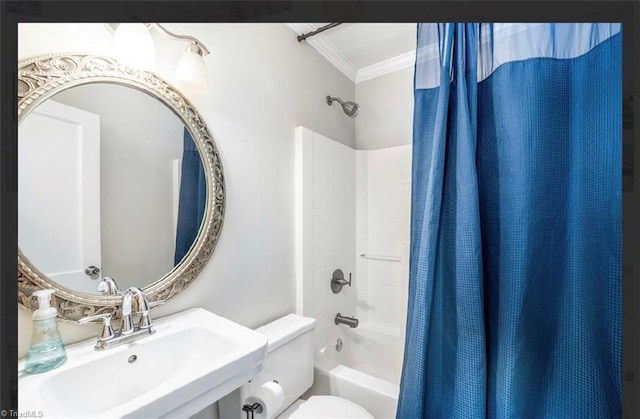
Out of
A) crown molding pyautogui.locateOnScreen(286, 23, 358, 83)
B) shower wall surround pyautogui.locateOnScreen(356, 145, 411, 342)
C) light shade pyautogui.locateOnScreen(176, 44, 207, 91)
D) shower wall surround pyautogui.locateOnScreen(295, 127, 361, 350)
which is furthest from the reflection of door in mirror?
shower wall surround pyautogui.locateOnScreen(356, 145, 411, 342)

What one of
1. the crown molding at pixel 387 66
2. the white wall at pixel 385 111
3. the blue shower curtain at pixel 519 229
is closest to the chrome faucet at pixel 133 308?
the blue shower curtain at pixel 519 229

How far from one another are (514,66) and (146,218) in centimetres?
116

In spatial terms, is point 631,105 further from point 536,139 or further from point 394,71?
point 394,71

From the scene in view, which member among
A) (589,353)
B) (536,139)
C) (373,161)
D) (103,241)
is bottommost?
(589,353)

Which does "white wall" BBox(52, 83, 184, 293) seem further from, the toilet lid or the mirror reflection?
the toilet lid

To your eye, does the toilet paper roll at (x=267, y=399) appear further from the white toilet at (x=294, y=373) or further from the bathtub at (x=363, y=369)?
the bathtub at (x=363, y=369)

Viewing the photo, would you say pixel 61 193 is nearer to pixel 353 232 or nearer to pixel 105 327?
pixel 105 327

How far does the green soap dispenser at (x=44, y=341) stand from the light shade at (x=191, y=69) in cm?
68

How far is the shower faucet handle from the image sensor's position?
1611 millimetres

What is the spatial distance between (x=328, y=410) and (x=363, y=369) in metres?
0.72

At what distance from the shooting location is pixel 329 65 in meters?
1.61

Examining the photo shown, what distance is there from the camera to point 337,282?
5.36 feet

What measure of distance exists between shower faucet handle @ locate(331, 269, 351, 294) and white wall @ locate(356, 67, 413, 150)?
0.90 m

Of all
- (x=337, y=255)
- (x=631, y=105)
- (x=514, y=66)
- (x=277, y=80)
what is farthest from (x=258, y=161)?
(x=631, y=105)
